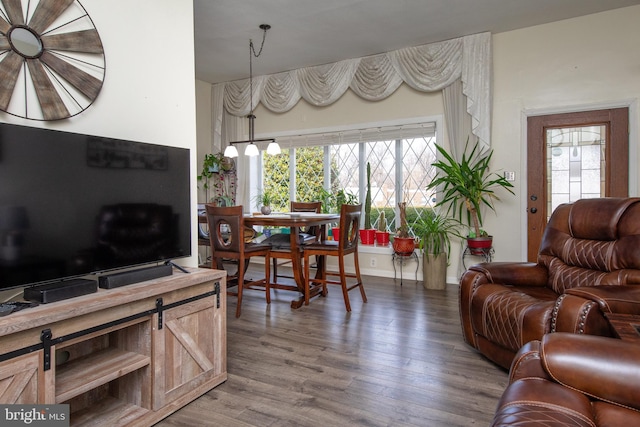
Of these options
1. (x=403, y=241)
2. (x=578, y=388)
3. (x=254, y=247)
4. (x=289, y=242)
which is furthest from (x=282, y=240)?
(x=578, y=388)

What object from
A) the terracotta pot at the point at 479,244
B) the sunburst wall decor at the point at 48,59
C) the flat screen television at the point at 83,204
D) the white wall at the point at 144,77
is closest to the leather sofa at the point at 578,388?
the flat screen television at the point at 83,204

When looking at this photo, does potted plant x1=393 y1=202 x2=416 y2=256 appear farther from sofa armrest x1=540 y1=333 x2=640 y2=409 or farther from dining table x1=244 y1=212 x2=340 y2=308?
sofa armrest x1=540 y1=333 x2=640 y2=409

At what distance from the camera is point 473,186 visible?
4.18m

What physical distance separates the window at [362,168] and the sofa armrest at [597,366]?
3407 mm

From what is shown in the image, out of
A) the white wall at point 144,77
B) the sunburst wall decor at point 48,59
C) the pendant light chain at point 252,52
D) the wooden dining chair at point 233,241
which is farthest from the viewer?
the pendant light chain at point 252,52

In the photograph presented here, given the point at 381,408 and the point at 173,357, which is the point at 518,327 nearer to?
the point at 381,408

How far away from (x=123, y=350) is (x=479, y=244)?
3494mm

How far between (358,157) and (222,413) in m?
4.01

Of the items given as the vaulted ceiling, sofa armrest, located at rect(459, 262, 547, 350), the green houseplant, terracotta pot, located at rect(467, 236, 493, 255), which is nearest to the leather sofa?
sofa armrest, located at rect(459, 262, 547, 350)

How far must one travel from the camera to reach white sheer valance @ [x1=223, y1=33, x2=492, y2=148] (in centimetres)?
433

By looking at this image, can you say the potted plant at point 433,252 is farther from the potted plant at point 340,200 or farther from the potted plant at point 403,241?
the potted plant at point 340,200

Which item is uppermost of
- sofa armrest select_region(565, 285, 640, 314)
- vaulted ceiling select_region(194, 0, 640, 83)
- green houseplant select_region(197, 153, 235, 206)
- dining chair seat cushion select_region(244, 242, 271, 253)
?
vaulted ceiling select_region(194, 0, 640, 83)

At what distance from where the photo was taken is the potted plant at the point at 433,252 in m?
4.33

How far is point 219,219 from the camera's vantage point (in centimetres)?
342
